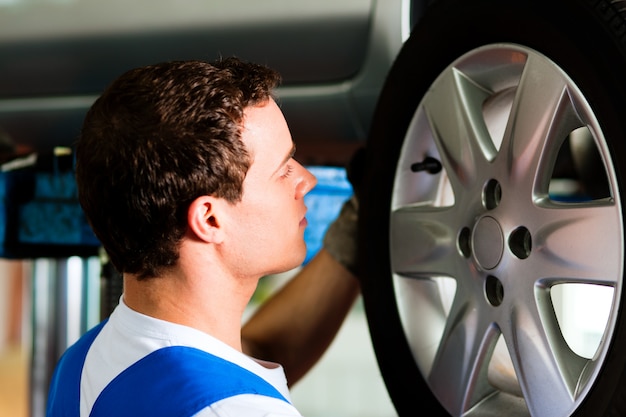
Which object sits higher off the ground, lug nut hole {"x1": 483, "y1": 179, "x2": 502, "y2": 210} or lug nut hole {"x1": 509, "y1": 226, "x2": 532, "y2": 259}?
lug nut hole {"x1": 483, "y1": 179, "x2": 502, "y2": 210}

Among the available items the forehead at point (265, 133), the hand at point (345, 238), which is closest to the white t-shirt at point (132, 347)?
the forehead at point (265, 133)

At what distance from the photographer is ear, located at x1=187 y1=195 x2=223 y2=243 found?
1.09m

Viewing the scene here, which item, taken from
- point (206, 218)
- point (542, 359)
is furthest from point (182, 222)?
point (542, 359)

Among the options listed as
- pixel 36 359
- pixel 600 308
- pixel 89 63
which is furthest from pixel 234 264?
pixel 600 308

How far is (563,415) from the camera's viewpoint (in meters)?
0.97

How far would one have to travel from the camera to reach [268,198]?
3.83 ft

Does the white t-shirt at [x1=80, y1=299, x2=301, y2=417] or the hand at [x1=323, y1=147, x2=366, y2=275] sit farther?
the hand at [x1=323, y1=147, x2=366, y2=275]

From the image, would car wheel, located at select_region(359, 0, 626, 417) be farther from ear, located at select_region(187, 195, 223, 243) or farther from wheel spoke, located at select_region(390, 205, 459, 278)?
ear, located at select_region(187, 195, 223, 243)

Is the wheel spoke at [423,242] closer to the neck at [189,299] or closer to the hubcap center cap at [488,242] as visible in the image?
the hubcap center cap at [488,242]

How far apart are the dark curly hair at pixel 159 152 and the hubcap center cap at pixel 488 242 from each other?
0.35 meters

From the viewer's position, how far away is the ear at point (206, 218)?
3.59 ft

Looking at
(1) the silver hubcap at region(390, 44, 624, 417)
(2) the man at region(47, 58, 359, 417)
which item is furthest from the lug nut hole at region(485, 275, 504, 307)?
(2) the man at region(47, 58, 359, 417)

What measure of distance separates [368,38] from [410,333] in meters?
0.59

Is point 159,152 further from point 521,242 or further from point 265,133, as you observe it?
point 521,242
